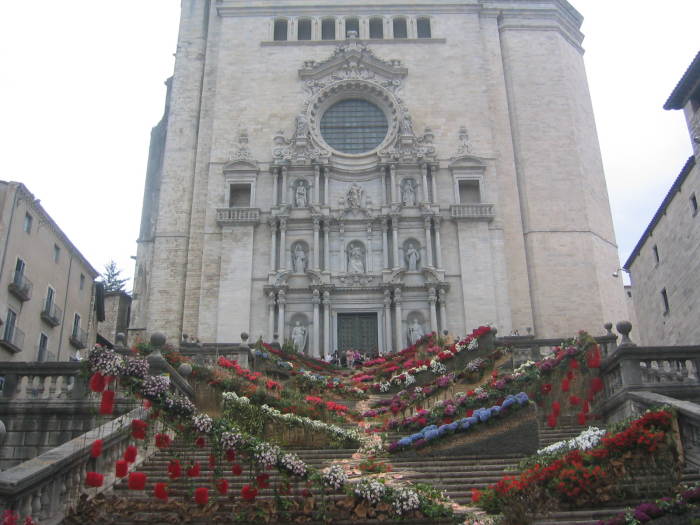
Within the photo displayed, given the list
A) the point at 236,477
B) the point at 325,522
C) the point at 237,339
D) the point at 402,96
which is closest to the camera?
the point at 325,522

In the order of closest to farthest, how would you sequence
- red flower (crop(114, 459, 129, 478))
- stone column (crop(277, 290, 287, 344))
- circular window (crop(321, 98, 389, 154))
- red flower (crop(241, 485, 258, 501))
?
red flower (crop(241, 485, 258, 501)) → red flower (crop(114, 459, 129, 478)) → stone column (crop(277, 290, 287, 344)) → circular window (crop(321, 98, 389, 154))

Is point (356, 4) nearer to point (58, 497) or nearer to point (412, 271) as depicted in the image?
point (412, 271)

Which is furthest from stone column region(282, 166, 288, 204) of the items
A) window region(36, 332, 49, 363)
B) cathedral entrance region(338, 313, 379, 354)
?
window region(36, 332, 49, 363)

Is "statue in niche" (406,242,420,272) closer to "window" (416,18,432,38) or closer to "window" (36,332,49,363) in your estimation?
"window" (416,18,432,38)

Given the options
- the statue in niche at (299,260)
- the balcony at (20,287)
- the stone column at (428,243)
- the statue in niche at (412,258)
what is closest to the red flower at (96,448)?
the balcony at (20,287)

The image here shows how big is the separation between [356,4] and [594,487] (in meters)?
32.8

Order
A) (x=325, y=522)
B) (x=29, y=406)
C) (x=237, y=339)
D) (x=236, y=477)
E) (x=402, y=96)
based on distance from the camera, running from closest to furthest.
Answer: (x=325, y=522) → (x=236, y=477) → (x=29, y=406) → (x=237, y=339) → (x=402, y=96)

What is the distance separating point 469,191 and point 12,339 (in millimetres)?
20025

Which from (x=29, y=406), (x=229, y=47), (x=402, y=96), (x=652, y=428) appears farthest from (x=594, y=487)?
(x=229, y=47)

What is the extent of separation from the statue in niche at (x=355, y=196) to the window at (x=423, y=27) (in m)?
10.0

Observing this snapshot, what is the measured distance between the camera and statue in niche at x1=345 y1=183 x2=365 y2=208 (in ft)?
105

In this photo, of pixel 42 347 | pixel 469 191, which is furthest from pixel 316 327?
pixel 42 347

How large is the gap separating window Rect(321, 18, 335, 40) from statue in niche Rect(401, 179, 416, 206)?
9900 mm

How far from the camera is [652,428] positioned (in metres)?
9.36
